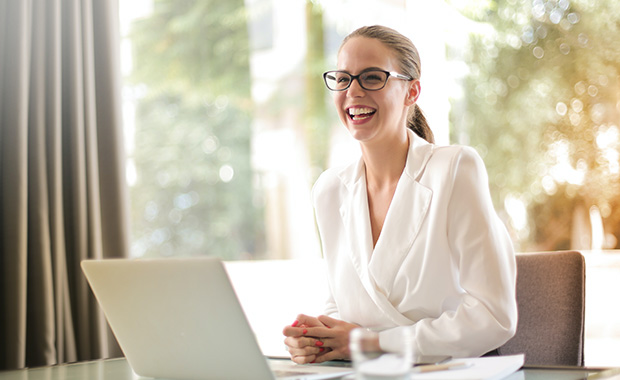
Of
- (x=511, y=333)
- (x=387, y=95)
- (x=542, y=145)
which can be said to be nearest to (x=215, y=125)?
(x=542, y=145)

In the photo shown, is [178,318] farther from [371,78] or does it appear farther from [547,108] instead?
[547,108]

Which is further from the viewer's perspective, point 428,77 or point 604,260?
point 428,77

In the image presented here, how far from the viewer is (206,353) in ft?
3.38

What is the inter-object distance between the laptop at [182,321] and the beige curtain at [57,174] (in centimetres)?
109

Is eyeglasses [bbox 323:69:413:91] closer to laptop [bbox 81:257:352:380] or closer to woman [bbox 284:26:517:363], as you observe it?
woman [bbox 284:26:517:363]

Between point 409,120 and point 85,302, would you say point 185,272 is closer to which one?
point 409,120

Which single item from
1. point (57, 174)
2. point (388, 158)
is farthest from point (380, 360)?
point (57, 174)

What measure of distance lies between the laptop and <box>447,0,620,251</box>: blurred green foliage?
2301 millimetres

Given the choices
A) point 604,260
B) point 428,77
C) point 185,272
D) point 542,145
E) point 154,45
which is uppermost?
point 154,45

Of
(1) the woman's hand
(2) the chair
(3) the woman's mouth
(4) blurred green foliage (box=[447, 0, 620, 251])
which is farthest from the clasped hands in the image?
(4) blurred green foliage (box=[447, 0, 620, 251])

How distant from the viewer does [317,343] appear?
1308 millimetres

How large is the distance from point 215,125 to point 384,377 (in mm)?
3493

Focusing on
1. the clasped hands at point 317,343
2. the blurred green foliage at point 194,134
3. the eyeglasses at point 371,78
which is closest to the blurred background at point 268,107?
the blurred green foliage at point 194,134

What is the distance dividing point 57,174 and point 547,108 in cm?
220
